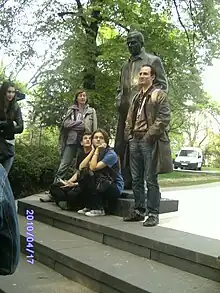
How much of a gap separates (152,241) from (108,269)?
518mm

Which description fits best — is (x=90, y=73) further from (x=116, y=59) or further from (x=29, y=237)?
(x=29, y=237)

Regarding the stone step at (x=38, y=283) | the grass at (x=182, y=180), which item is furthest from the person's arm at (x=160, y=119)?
the grass at (x=182, y=180)

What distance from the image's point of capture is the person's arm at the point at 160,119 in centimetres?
450

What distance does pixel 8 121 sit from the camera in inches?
231

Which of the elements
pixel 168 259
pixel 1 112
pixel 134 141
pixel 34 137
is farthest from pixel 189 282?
pixel 34 137

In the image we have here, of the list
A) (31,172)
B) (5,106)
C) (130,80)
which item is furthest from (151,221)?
(31,172)

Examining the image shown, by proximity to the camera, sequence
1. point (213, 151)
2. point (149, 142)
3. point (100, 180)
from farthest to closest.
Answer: point (213, 151) < point (100, 180) < point (149, 142)

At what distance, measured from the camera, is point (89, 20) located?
13836mm

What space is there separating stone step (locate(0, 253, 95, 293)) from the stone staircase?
0.23 ft

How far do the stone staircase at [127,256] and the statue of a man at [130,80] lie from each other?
1.08m

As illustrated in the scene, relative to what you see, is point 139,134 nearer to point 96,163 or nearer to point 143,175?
point 143,175

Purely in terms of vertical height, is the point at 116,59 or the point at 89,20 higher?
the point at 89,20

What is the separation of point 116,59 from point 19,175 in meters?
5.66

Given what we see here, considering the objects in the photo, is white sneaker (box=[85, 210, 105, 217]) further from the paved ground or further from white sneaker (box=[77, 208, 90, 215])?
the paved ground
